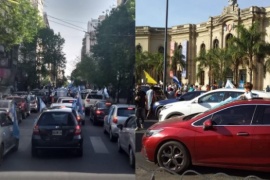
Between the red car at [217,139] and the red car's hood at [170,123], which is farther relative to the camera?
the red car's hood at [170,123]

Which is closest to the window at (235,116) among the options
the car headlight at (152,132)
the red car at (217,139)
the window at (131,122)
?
the red car at (217,139)

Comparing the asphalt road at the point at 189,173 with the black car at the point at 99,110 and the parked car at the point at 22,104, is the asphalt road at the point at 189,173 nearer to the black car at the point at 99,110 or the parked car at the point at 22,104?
the black car at the point at 99,110

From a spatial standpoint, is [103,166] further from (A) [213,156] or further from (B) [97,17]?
(B) [97,17]

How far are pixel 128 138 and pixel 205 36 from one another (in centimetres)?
74

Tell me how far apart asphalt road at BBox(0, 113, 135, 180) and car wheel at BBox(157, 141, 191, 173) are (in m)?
0.25

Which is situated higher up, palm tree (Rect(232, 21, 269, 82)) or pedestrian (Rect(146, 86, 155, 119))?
palm tree (Rect(232, 21, 269, 82))

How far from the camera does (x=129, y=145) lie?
7.59 feet

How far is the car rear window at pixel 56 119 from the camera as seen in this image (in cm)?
223

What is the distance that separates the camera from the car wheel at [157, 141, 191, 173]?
2416mm

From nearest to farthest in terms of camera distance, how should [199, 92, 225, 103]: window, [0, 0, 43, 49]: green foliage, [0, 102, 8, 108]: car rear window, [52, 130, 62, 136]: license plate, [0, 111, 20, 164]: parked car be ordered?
[0, 0, 43, 49]: green foliage
[0, 111, 20, 164]: parked car
[0, 102, 8, 108]: car rear window
[52, 130, 62, 136]: license plate
[199, 92, 225, 103]: window

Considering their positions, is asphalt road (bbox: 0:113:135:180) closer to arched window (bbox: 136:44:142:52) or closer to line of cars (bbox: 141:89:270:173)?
line of cars (bbox: 141:89:270:173)

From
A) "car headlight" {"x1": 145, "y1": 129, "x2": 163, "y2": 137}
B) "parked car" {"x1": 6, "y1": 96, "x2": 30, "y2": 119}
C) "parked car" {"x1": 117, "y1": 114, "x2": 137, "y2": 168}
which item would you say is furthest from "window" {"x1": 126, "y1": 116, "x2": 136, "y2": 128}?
"parked car" {"x1": 6, "y1": 96, "x2": 30, "y2": 119}

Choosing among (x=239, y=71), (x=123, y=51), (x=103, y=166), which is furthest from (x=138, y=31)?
(x=103, y=166)

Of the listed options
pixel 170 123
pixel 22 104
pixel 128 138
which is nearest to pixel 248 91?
pixel 170 123
